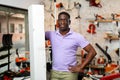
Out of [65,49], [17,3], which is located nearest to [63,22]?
[65,49]

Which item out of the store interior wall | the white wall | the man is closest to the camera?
the man

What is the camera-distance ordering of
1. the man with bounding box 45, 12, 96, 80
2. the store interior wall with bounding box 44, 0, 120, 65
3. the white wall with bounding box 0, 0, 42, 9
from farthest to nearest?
the store interior wall with bounding box 44, 0, 120, 65, the white wall with bounding box 0, 0, 42, 9, the man with bounding box 45, 12, 96, 80

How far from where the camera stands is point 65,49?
236 cm

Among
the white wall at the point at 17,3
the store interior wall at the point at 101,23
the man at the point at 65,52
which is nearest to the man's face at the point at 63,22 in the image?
the man at the point at 65,52

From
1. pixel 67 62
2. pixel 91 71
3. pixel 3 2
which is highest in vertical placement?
pixel 3 2

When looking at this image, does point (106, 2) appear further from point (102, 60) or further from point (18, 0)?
point (18, 0)

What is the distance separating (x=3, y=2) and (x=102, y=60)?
2.69 meters

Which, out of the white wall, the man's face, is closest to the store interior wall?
the white wall

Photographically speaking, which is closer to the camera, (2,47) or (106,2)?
(2,47)

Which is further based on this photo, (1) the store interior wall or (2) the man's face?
(1) the store interior wall

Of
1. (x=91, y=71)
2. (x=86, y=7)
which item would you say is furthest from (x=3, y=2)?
(x=91, y=71)

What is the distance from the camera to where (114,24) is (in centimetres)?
521

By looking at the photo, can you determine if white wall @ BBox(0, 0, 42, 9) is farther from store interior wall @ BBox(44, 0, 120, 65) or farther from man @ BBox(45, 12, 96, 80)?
man @ BBox(45, 12, 96, 80)

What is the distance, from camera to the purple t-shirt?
2357 millimetres
